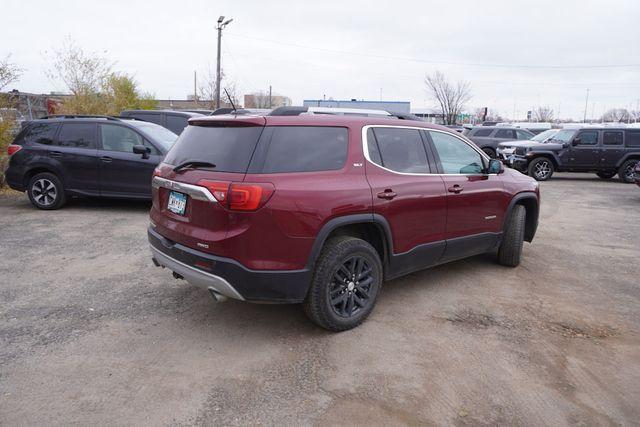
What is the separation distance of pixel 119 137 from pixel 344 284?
632cm

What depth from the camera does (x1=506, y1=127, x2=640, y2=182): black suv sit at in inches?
606

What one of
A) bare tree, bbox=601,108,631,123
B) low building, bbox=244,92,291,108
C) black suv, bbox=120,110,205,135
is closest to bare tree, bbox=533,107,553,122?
bare tree, bbox=601,108,631,123

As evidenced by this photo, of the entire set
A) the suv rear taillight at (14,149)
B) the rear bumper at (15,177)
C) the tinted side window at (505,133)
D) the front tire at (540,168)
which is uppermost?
the tinted side window at (505,133)

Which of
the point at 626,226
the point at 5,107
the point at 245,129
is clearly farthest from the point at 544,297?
the point at 5,107

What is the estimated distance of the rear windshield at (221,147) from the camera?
349cm

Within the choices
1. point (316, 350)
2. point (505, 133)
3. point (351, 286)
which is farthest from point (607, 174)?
point (316, 350)

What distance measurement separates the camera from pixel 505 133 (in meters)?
20.2

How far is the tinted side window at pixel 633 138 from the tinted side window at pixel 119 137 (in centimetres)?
1494

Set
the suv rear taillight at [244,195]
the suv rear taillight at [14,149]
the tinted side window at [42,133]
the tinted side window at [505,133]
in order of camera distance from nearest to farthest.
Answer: the suv rear taillight at [244,195] < the suv rear taillight at [14,149] < the tinted side window at [42,133] < the tinted side window at [505,133]

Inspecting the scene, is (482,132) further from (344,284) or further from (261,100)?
(261,100)

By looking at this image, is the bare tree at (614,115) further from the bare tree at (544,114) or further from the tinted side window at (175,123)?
Result: the tinted side window at (175,123)

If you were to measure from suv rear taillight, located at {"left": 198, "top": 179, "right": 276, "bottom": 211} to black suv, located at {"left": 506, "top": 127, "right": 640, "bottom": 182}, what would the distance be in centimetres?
1434

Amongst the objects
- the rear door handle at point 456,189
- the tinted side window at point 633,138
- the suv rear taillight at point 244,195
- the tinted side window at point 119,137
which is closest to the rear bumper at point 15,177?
the tinted side window at point 119,137

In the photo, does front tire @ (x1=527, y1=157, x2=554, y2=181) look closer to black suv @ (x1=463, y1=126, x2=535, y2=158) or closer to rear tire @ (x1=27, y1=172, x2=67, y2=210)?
black suv @ (x1=463, y1=126, x2=535, y2=158)
